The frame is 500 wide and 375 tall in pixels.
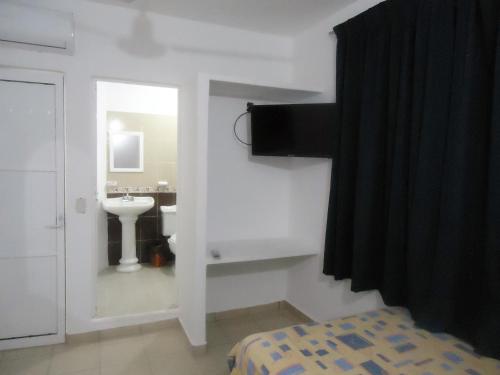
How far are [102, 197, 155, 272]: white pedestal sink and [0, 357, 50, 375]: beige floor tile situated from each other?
174 cm

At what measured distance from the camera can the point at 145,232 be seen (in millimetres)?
4344

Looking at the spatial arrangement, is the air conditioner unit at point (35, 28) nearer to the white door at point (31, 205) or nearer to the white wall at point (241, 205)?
the white door at point (31, 205)

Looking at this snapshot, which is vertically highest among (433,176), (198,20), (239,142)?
(198,20)

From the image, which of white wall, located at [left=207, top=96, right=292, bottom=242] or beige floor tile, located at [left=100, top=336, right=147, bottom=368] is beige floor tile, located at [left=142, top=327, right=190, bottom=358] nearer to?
beige floor tile, located at [left=100, top=336, right=147, bottom=368]

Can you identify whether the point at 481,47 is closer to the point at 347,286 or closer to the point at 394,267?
the point at 394,267

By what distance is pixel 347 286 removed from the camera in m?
2.44

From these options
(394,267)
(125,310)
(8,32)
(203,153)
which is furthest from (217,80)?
(125,310)

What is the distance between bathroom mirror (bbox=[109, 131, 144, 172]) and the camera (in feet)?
13.6

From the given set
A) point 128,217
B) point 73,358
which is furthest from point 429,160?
point 128,217

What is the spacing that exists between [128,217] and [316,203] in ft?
7.63

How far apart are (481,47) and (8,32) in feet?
8.64

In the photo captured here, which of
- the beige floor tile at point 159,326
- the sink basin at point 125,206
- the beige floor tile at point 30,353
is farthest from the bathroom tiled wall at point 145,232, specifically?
the beige floor tile at point 30,353

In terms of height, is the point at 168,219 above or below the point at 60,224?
below

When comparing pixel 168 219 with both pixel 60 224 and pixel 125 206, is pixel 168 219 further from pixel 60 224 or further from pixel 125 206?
pixel 60 224
